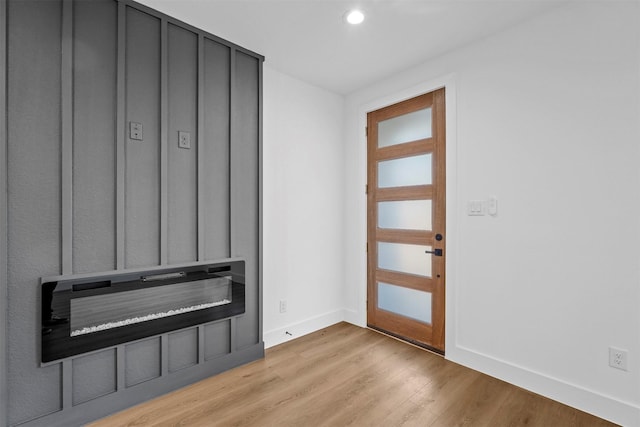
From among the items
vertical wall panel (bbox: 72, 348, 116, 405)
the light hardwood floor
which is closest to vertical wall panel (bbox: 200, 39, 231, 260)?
vertical wall panel (bbox: 72, 348, 116, 405)

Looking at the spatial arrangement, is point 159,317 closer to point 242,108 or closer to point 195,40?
point 242,108

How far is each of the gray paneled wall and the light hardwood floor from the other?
0.62 feet

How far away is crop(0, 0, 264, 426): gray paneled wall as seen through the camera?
1.71 metres

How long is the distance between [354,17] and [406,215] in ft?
5.77

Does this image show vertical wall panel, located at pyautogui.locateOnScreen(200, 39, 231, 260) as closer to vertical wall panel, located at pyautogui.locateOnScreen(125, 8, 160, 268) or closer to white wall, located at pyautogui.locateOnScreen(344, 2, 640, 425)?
vertical wall panel, located at pyautogui.locateOnScreen(125, 8, 160, 268)

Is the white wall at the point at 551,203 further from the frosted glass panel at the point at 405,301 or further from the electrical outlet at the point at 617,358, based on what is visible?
the frosted glass panel at the point at 405,301

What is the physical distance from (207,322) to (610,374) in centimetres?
268

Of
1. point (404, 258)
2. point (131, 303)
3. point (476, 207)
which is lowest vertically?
point (131, 303)

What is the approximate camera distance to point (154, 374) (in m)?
2.14

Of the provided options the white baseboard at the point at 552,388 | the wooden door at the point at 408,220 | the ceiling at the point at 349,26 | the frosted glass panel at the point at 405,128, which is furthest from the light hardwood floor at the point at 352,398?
the ceiling at the point at 349,26

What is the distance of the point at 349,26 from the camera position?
233 centimetres

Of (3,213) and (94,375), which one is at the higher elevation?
(3,213)

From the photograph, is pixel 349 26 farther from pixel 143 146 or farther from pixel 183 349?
pixel 183 349

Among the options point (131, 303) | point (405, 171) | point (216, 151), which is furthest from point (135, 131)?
point (405, 171)
